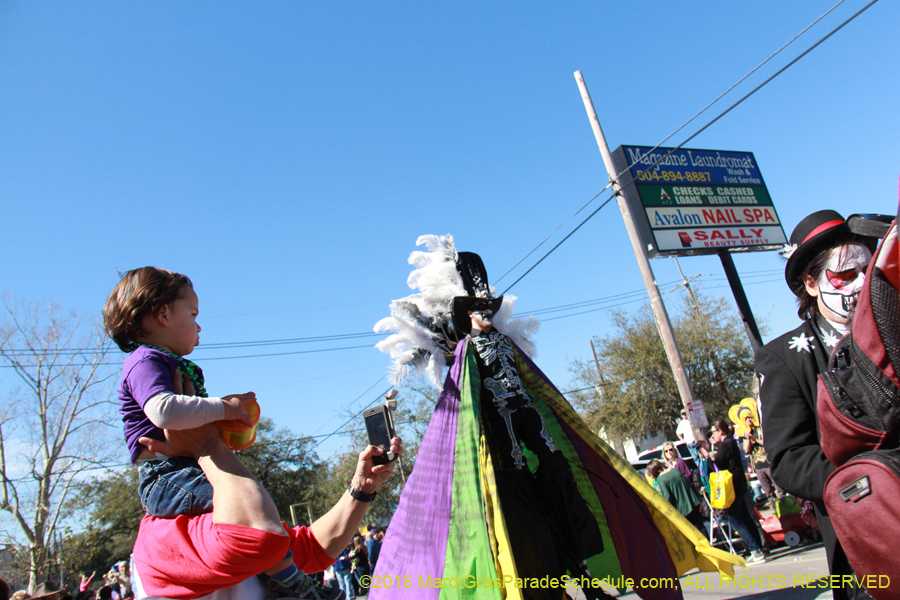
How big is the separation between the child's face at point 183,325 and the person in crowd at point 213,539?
0.30m

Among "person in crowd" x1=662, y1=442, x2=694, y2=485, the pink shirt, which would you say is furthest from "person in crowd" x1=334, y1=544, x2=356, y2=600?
the pink shirt

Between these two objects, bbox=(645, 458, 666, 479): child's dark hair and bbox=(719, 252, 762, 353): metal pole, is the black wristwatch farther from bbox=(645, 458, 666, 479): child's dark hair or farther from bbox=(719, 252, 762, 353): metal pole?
bbox=(719, 252, 762, 353): metal pole

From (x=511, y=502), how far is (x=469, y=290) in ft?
5.06

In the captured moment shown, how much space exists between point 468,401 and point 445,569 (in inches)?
36.1

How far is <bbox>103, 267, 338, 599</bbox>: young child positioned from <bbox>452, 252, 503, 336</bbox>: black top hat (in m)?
2.30

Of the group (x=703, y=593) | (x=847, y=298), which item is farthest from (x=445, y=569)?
(x=703, y=593)

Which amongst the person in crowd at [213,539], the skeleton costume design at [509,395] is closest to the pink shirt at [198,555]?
the person in crowd at [213,539]

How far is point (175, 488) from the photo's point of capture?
1.45 metres

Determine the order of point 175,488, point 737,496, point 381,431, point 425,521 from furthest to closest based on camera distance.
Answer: point 737,496
point 425,521
point 381,431
point 175,488

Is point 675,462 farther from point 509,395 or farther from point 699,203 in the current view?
point 699,203

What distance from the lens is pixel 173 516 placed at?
1.44 metres

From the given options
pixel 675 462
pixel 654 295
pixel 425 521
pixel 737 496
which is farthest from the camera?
pixel 654 295

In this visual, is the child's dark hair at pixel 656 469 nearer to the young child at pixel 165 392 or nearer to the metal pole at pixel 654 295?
the metal pole at pixel 654 295

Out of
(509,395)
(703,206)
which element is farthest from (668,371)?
(509,395)
